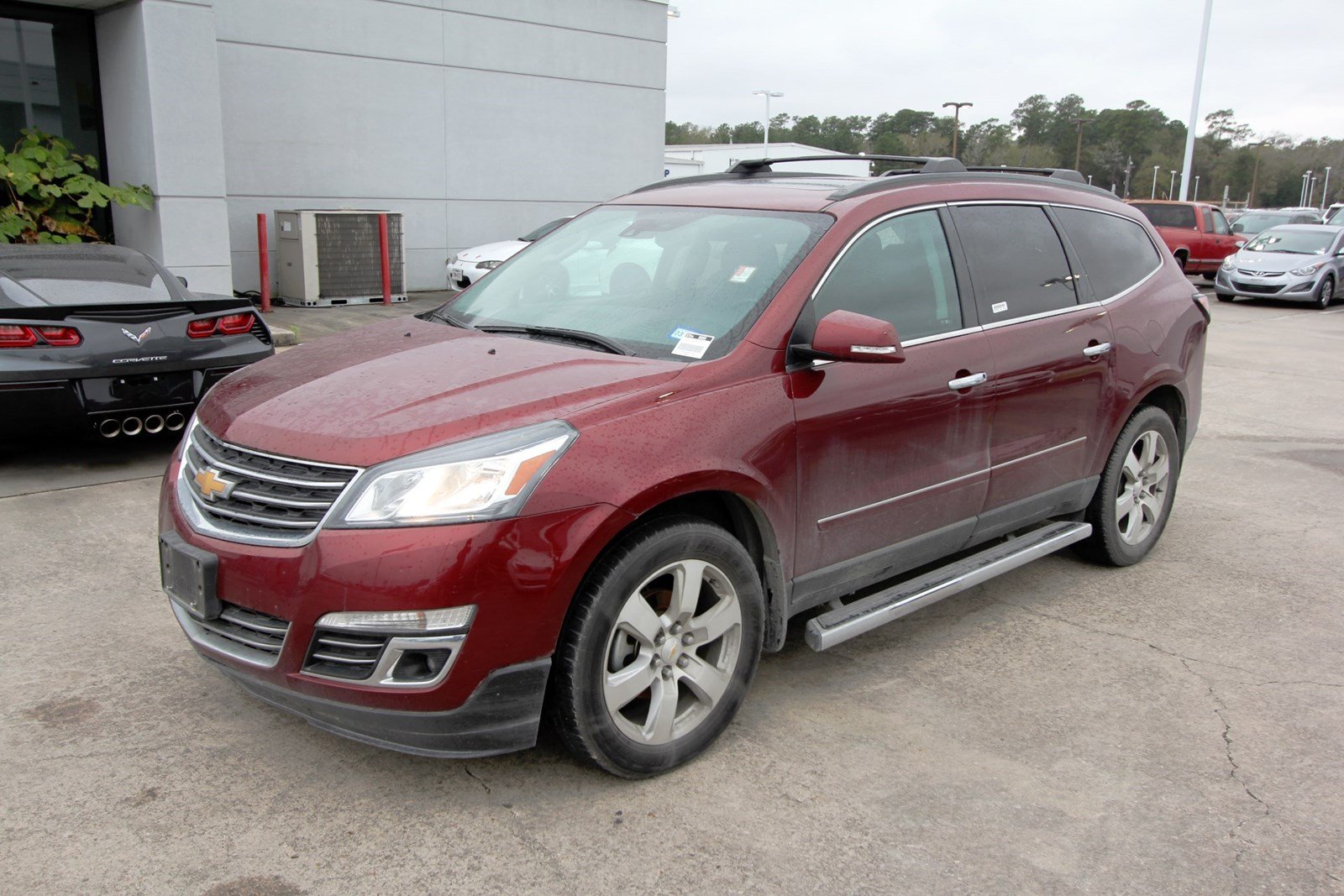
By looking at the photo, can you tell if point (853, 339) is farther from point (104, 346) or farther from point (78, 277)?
point (78, 277)

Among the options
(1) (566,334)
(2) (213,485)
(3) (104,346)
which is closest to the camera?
(2) (213,485)

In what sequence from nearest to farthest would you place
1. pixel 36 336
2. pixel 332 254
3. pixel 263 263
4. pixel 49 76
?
pixel 36 336 → pixel 49 76 → pixel 263 263 → pixel 332 254

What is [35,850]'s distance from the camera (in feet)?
8.95

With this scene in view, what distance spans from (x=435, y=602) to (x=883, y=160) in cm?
322

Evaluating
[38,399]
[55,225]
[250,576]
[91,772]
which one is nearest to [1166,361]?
[250,576]

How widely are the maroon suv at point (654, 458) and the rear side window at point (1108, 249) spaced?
3 centimetres

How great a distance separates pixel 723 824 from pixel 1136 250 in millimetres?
3725

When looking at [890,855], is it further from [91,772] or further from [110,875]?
[91,772]

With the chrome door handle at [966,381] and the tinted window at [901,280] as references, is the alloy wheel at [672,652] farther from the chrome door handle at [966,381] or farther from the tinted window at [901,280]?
the chrome door handle at [966,381]

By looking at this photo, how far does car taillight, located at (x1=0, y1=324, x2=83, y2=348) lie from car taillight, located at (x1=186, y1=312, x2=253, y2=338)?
63cm

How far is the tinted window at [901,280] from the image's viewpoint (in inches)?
145

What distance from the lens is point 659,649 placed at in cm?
310

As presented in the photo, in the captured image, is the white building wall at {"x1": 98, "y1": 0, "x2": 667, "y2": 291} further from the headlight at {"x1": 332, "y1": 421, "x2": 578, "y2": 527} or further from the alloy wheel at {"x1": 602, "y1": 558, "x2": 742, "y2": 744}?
the alloy wheel at {"x1": 602, "y1": 558, "x2": 742, "y2": 744}

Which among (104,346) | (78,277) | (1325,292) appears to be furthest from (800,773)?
(1325,292)
